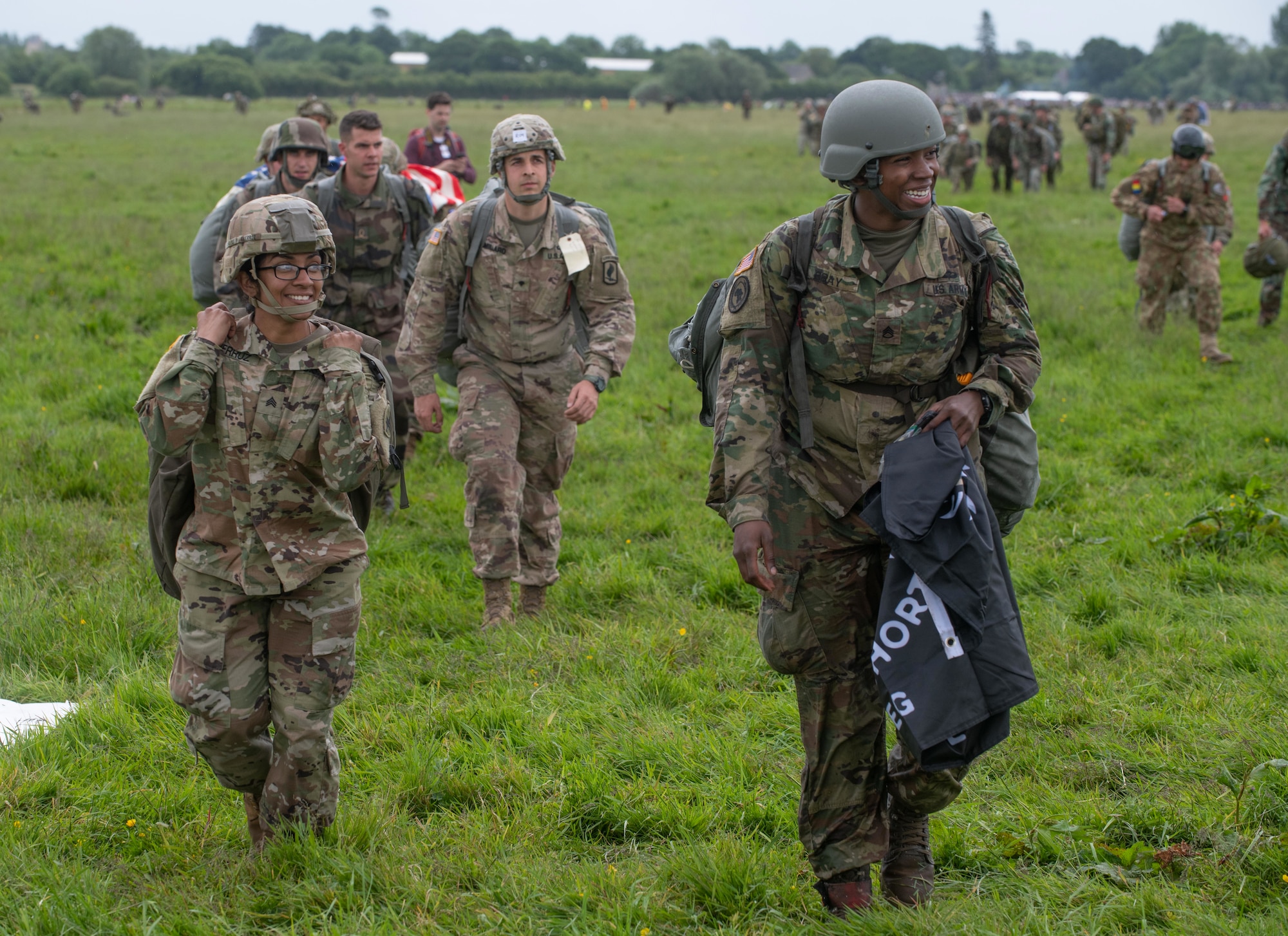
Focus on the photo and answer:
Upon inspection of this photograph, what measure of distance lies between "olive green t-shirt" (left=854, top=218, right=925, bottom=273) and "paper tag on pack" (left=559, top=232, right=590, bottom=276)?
2693 millimetres

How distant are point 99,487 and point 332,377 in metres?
4.76

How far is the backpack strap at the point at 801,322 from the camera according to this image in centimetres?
351

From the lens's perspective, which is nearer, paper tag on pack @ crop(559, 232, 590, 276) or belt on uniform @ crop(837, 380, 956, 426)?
belt on uniform @ crop(837, 380, 956, 426)

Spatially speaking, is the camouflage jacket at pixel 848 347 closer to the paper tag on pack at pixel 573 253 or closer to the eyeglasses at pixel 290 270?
the eyeglasses at pixel 290 270

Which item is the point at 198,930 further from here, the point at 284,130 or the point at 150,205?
the point at 150,205

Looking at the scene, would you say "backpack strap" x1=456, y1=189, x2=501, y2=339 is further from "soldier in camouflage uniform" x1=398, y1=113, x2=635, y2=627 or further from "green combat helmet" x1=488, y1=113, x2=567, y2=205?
"green combat helmet" x1=488, y1=113, x2=567, y2=205

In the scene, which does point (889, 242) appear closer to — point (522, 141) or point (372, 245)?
point (522, 141)

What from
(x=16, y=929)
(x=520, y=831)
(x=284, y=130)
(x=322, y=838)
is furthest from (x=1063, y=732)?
(x=284, y=130)

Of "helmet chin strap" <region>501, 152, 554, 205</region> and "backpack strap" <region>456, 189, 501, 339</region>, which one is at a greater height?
"helmet chin strap" <region>501, 152, 554, 205</region>

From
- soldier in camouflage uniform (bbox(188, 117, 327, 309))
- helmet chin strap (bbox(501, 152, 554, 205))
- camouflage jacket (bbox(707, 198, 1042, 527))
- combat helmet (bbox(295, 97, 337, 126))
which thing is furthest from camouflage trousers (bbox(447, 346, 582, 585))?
combat helmet (bbox(295, 97, 337, 126))

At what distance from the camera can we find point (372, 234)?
744 centimetres

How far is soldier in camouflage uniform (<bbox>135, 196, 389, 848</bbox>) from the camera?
360 cm

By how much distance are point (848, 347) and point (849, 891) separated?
5.27 ft

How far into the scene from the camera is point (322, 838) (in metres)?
3.85
